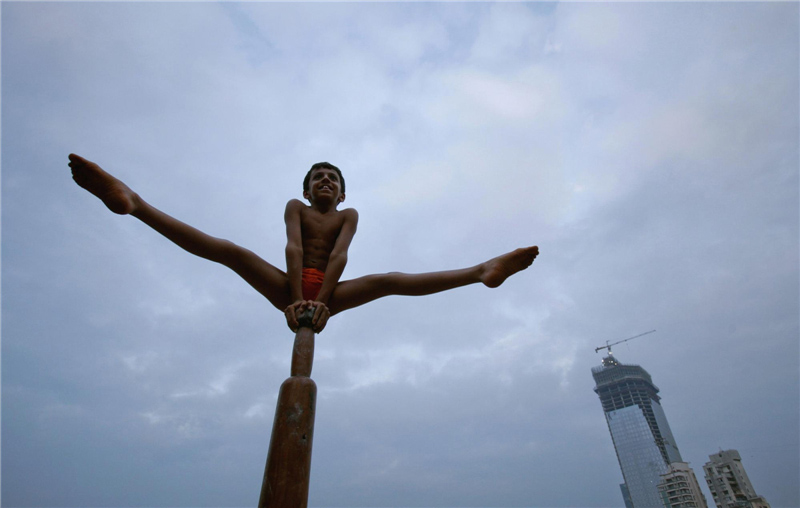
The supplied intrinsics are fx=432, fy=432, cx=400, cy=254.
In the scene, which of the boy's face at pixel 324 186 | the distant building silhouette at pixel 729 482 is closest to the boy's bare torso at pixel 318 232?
the boy's face at pixel 324 186

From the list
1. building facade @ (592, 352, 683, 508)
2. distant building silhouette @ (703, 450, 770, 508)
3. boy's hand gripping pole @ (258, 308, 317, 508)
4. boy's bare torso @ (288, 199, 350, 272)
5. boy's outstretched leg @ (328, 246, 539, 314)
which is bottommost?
boy's hand gripping pole @ (258, 308, 317, 508)

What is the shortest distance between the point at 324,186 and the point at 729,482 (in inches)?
3555

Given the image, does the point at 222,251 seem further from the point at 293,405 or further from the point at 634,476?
the point at 634,476

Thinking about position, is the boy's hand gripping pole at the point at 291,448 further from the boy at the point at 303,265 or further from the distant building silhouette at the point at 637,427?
the distant building silhouette at the point at 637,427

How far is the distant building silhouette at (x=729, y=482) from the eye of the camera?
66.8 m

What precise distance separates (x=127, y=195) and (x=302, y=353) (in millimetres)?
2574

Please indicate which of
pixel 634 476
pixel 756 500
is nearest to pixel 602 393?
pixel 634 476

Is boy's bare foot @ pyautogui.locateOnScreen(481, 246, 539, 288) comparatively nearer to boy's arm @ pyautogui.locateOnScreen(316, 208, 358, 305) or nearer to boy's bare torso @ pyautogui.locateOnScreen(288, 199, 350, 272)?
boy's arm @ pyautogui.locateOnScreen(316, 208, 358, 305)

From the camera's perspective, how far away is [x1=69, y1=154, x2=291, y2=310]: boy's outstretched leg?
14.7 ft

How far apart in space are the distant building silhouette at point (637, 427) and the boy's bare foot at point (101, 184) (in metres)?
200

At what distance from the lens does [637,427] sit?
559 feet

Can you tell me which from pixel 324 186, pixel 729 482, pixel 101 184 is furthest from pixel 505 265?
pixel 729 482

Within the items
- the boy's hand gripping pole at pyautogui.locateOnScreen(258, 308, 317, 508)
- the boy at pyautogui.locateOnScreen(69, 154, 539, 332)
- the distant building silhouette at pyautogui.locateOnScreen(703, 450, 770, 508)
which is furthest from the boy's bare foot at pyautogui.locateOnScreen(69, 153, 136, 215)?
the distant building silhouette at pyautogui.locateOnScreen(703, 450, 770, 508)

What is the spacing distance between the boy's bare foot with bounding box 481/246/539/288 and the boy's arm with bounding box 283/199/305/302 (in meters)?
2.18
